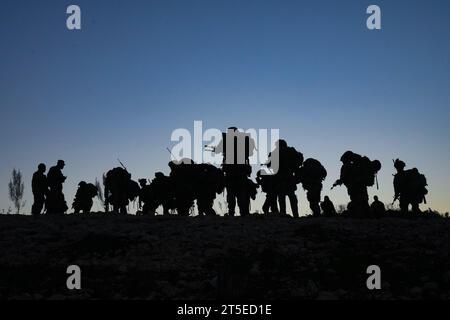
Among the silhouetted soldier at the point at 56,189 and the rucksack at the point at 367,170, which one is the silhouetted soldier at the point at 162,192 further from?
the rucksack at the point at 367,170

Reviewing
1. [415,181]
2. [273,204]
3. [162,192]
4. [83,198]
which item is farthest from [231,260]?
[83,198]

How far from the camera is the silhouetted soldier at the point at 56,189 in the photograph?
2117 cm

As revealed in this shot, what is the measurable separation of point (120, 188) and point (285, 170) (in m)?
8.22

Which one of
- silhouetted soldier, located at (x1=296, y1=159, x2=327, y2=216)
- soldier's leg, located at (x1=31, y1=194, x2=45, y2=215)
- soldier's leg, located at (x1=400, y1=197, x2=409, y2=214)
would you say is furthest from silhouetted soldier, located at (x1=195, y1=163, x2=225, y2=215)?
soldier's leg, located at (x1=400, y1=197, x2=409, y2=214)

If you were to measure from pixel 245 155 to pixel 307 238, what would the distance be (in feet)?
24.0

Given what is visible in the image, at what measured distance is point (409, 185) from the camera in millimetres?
18891

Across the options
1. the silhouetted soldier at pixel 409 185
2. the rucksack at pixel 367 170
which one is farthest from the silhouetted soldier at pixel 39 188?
the silhouetted soldier at pixel 409 185

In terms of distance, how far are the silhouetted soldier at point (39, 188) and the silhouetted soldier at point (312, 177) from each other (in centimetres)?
1018

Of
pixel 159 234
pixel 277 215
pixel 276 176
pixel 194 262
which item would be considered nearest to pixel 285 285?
pixel 194 262

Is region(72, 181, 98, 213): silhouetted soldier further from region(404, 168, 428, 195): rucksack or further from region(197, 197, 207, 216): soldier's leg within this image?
region(404, 168, 428, 195): rucksack

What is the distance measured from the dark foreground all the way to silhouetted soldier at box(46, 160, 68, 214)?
6306 mm

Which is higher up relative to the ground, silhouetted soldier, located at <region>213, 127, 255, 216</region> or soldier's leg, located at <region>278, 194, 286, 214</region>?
silhouetted soldier, located at <region>213, 127, 255, 216</region>

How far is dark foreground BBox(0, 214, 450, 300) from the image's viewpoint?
30.6ft

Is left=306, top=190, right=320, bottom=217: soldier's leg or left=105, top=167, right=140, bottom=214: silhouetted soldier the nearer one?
left=306, top=190, right=320, bottom=217: soldier's leg
